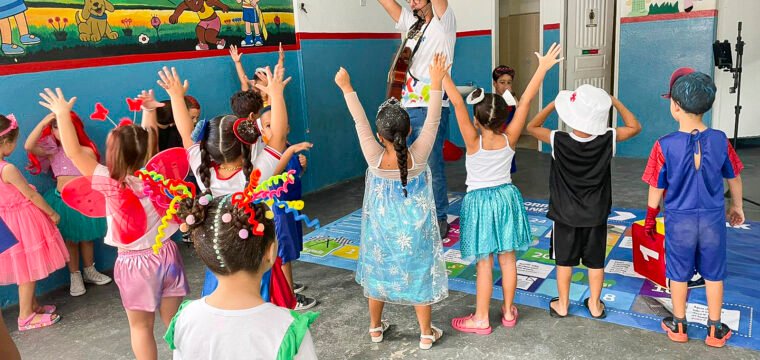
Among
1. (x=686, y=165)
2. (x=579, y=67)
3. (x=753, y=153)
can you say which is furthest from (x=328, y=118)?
(x=753, y=153)

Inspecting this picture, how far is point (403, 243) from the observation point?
2125mm

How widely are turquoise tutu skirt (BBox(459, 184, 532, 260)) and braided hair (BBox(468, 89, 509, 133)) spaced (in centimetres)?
29

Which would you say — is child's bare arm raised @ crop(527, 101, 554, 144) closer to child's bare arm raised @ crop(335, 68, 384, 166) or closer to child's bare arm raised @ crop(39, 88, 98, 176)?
child's bare arm raised @ crop(335, 68, 384, 166)

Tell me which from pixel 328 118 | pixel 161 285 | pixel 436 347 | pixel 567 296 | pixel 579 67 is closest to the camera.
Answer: pixel 161 285

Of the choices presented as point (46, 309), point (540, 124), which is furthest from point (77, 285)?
point (540, 124)

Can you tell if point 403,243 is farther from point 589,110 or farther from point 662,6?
point 662,6

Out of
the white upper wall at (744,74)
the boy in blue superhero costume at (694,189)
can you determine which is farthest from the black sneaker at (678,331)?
the white upper wall at (744,74)

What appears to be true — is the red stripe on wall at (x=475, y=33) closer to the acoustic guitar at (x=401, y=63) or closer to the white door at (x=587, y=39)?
the white door at (x=587, y=39)

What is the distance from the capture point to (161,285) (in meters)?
1.98

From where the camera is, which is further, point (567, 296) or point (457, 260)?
point (457, 260)

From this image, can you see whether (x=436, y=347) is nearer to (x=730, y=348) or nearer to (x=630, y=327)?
(x=630, y=327)

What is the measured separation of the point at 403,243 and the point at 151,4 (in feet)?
9.07

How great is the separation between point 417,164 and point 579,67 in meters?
4.47

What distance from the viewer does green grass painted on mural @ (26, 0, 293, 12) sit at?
3152mm
